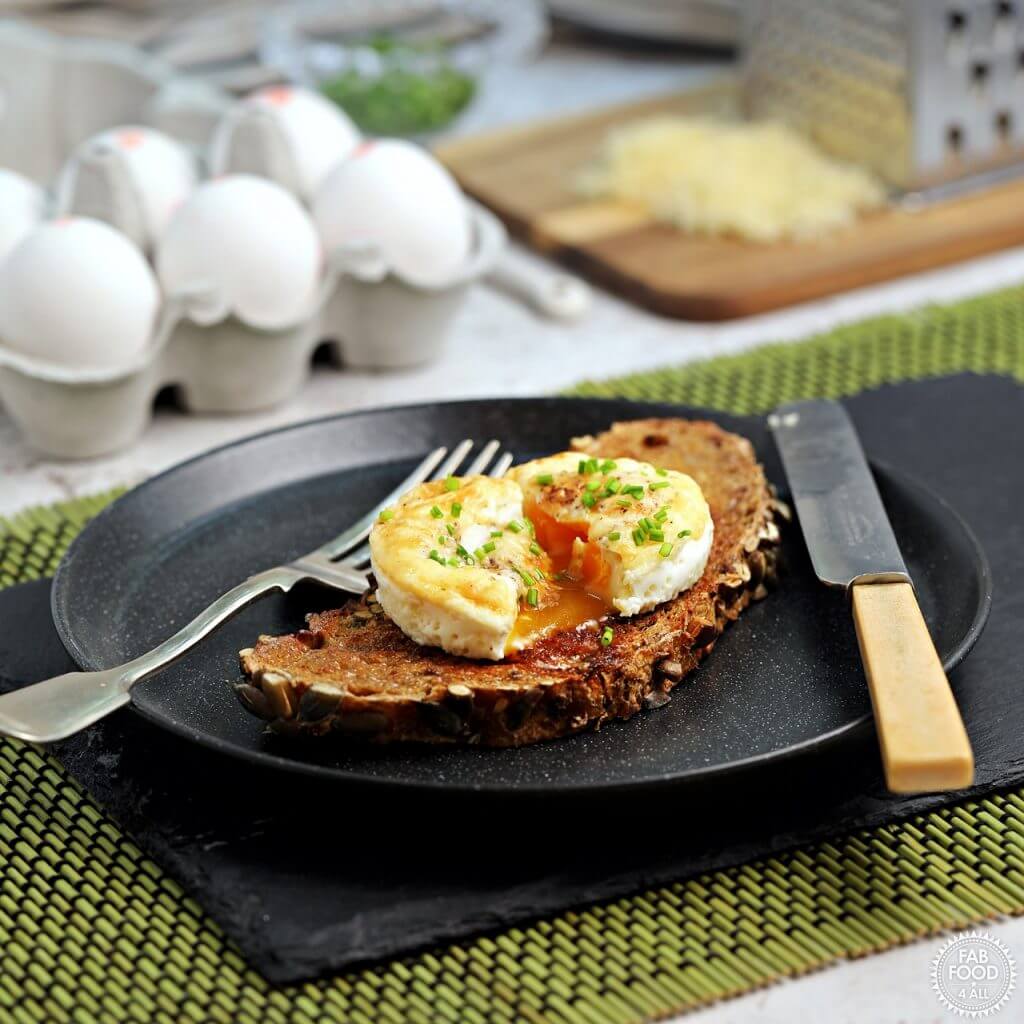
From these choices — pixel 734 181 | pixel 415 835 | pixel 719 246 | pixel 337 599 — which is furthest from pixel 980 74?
pixel 415 835

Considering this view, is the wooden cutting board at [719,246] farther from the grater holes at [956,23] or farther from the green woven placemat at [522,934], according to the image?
the green woven placemat at [522,934]

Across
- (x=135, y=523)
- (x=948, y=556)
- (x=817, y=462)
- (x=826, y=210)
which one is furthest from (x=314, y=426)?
(x=826, y=210)

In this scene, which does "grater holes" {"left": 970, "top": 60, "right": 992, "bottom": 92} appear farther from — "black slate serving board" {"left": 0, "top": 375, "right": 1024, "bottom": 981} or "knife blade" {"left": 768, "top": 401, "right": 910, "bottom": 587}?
"black slate serving board" {"left": 0, "top": 375, "right": 1024, "bottom": 981}

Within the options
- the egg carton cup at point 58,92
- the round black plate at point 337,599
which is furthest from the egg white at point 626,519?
the egg carton cup at point 58,92

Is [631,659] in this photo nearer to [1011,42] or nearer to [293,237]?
[293,237]

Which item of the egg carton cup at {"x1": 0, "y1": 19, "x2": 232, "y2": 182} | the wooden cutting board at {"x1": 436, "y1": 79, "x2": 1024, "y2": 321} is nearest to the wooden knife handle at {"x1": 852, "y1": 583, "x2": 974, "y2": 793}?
the wooden cutting board at {"x1": 436, "y1": 79, "x2": 1024, "y2": 321}
